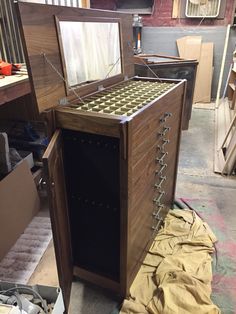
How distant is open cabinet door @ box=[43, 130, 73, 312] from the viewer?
0.91m

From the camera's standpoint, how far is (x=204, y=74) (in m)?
4.66

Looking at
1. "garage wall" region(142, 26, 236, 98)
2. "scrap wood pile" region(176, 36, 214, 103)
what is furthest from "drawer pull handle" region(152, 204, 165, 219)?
"garage wall" region(142, 26, 236, 98)

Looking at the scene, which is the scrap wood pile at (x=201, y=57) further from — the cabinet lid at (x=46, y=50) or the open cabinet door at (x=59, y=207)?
the open cabinet door at (x=59, y=207)

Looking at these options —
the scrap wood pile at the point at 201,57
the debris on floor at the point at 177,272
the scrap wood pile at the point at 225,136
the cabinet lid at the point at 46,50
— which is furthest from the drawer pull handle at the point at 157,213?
the scrap wood pile at the point at 201,57

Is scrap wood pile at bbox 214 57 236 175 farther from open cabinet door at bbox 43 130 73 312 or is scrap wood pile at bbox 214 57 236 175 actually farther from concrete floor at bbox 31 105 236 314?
open cabinet door at bbox 43 130 73 312

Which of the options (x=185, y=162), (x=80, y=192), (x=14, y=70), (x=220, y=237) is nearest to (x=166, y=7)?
(x=185, y=162)

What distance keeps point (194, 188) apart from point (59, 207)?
5.01 ft

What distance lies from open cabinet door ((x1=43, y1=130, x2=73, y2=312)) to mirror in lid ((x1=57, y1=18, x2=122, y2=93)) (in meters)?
0.31

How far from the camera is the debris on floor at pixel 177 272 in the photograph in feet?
4.15

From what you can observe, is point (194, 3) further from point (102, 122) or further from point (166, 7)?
point (102, 122)

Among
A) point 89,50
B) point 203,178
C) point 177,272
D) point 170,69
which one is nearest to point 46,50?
point 89,50

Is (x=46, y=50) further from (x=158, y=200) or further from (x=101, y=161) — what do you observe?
(x=158, y=200)

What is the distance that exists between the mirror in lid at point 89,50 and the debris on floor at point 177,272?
1.06m

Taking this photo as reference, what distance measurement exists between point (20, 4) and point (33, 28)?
8cm
